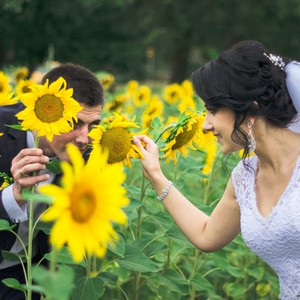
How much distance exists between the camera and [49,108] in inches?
77.7

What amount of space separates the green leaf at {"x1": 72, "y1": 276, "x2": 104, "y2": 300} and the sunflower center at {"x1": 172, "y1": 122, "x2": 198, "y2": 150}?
55cm

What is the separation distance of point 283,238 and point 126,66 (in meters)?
17.4

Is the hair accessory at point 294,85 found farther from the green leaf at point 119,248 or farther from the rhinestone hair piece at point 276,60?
the green leaf at point 119,248

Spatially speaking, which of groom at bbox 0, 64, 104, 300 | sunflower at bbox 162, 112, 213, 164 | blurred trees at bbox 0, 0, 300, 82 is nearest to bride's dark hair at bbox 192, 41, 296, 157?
sunflower at bbox 162, 112, 213, 164

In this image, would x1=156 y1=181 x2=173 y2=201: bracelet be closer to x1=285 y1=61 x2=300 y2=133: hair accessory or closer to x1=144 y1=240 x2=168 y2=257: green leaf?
x1=144 y1=240 x2=168 y2=257: green leaf

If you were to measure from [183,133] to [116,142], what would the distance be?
388 mm

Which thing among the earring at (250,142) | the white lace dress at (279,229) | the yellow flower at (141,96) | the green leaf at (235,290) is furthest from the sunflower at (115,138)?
the yellow flower at (141,96)

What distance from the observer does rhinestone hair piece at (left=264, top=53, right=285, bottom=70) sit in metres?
2.29

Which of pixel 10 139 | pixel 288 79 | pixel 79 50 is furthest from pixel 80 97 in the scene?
pixel 79 50

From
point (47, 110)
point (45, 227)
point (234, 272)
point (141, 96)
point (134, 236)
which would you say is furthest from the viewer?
point (141, 96)

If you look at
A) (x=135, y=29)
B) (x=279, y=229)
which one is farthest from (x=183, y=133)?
(x=135, y=29)

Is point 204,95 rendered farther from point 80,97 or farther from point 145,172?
point 80,97

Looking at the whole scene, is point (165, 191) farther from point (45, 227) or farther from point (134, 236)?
point (134, 236)

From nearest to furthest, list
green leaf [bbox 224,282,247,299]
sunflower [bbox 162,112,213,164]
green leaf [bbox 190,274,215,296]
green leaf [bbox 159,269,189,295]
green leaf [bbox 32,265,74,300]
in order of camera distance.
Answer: green leaf [bbox 32,265,74,300] → sunflower [bbox 162,112,213,164] → green leaf [bbox 159,269,189,295] → green leaf [bbox 190,274,215,296] → green leaf [bbox 224,282,247,299]
